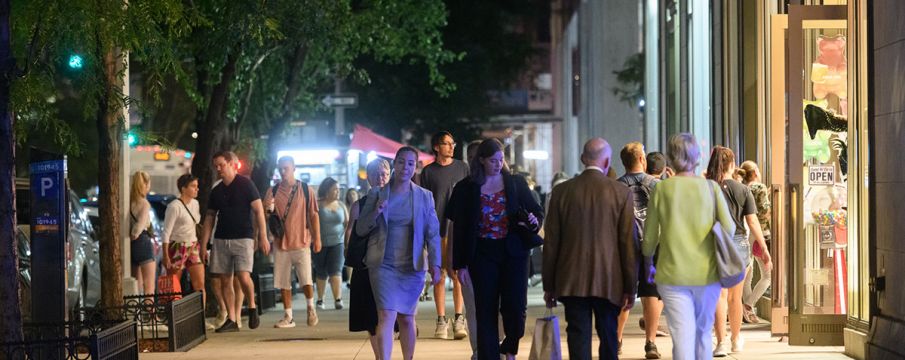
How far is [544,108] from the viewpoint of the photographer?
3964 inches

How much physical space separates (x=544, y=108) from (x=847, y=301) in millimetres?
88126

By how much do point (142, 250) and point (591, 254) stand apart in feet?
31.2

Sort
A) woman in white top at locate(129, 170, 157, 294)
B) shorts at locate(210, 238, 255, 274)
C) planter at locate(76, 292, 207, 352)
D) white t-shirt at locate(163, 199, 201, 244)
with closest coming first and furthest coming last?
planter at locate(76, 292, 207, 352) < shorts at locate(210, 238, 255, 274) < white t-shirt at locate(163, 199, 201, 244) < woman in white top at locate(129, 170, 157, 294)

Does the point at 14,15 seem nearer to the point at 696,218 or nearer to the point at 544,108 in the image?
the point at 696,218

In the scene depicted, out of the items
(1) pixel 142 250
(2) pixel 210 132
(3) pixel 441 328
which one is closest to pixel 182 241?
(1) pixel 142 250

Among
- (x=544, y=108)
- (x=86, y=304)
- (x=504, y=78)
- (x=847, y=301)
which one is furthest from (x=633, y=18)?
(x=544, y=108)

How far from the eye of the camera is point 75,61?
41.2ft

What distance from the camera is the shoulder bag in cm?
938

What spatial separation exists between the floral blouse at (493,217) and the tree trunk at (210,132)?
354 inches

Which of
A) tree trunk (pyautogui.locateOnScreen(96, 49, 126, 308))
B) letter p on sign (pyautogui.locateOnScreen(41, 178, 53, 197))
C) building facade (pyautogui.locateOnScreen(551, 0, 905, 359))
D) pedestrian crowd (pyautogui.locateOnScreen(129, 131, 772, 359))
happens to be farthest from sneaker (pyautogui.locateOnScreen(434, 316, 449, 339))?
letter p on sign (pyautogui.locateOnScreen(41, 178, 53, 197))

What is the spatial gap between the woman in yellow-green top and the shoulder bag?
5 centimetres

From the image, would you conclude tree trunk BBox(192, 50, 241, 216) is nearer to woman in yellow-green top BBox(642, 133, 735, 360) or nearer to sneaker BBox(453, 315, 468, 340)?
sneaker BBox(453, 315, 468, 340)

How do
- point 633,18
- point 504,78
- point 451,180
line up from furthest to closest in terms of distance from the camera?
1. point 504,78
2. point 633,18
3. point 451,180

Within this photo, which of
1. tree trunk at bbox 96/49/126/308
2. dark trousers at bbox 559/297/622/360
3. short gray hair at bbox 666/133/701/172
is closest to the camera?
short gray hair at bbox 666/133/701/172
